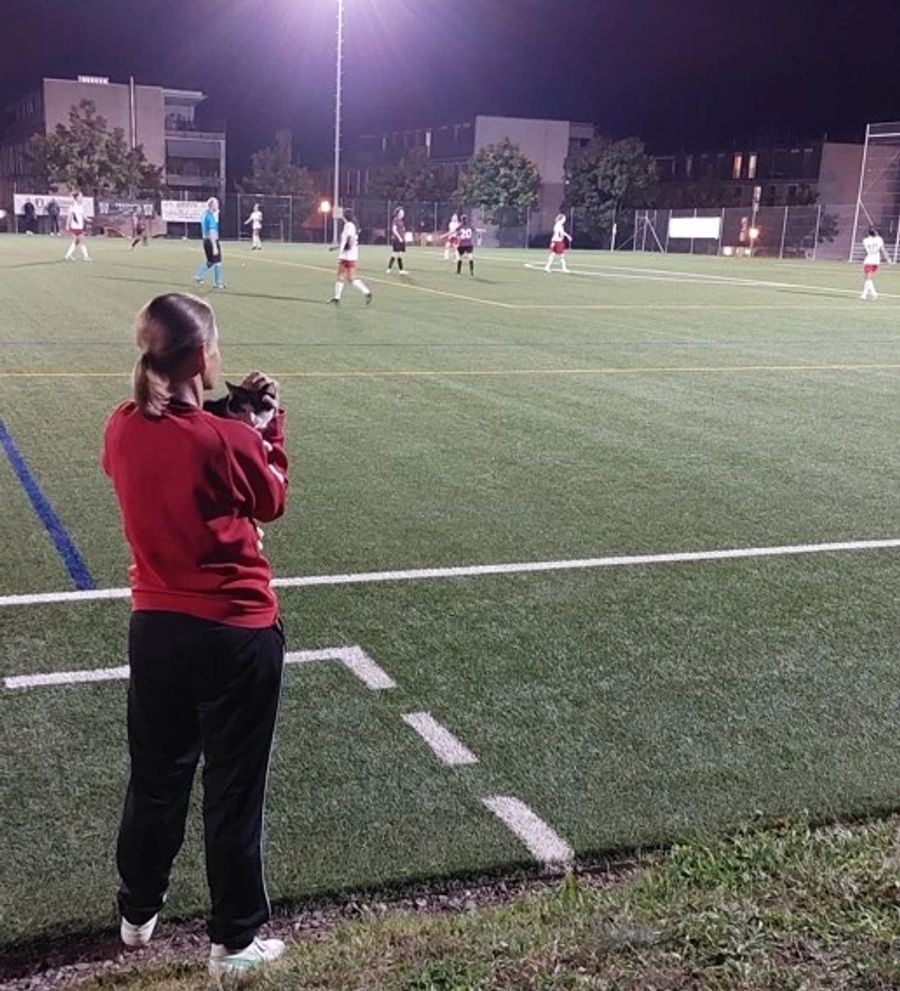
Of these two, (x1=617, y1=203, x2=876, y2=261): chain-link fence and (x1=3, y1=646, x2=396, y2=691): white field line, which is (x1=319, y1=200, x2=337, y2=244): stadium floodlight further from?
(x1=3, y1=646, x2=396, y2=691): white field line

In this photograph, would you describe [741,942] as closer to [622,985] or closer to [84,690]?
[622,985]

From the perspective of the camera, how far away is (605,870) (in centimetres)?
379

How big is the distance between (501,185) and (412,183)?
323 inches

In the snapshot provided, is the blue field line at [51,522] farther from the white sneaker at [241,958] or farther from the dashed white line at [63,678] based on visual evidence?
the white sneaker at [241,958]

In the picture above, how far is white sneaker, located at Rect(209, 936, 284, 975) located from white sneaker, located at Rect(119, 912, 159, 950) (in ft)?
0.68

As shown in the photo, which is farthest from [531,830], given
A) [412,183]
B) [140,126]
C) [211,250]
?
[140,126]

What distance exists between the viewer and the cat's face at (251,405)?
10.1 feet

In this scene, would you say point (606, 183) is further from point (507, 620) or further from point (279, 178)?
point (507, 620)

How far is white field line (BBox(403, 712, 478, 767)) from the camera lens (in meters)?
4.44

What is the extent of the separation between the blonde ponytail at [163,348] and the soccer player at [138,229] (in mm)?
46986

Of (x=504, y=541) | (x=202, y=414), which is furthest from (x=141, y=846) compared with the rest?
(x=504, y=541)

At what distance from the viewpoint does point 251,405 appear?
3.07 m

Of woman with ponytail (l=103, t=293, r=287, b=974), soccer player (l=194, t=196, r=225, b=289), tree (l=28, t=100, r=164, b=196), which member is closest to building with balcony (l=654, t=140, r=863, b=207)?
tree (l=28, t=100, r=164, b=196)

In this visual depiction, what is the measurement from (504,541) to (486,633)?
60.6 inches
